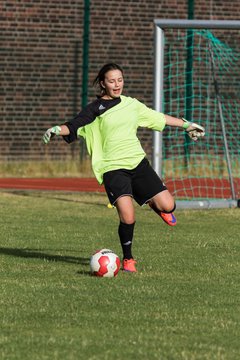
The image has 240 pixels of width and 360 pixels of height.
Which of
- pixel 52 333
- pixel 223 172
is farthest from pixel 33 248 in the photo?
pixel 223 172

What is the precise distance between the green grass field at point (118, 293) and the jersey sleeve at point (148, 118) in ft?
3.87

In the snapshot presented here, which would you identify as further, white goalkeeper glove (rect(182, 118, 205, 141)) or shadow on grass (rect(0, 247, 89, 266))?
shadow on grass (rect(0, 247, 89, 266))

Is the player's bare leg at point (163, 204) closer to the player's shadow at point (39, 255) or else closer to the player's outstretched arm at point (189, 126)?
the player's outstretched arm at point (189, 126)

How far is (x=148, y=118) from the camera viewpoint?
9.84m

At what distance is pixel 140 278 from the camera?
8.90 m

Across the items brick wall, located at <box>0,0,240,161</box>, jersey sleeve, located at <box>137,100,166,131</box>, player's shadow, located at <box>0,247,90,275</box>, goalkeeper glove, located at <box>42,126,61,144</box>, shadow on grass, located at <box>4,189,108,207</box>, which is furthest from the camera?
brick wall, located at <box>0,0,240,161</box>

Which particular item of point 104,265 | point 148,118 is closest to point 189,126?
point 148,118

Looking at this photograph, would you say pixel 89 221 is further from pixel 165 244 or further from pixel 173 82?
pixel 173 82

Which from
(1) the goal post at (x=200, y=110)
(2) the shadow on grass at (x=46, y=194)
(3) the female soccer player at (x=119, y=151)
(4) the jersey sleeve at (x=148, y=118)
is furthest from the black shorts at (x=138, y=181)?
(1) the goal post at (x=200, y=110)

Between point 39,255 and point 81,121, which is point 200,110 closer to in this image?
point 39,255

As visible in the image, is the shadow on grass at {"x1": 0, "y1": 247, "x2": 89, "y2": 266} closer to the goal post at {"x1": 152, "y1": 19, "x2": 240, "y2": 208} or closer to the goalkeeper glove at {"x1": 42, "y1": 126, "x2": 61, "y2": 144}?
the goalkeeper glove at {"x1": 42, "y1": 126, "x2": 61, "y2": 144}

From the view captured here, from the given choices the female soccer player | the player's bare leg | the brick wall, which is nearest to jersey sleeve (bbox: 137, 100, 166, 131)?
the female soccer player

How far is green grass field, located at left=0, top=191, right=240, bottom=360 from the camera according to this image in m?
6.32

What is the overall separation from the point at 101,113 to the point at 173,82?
1284 centimetres
